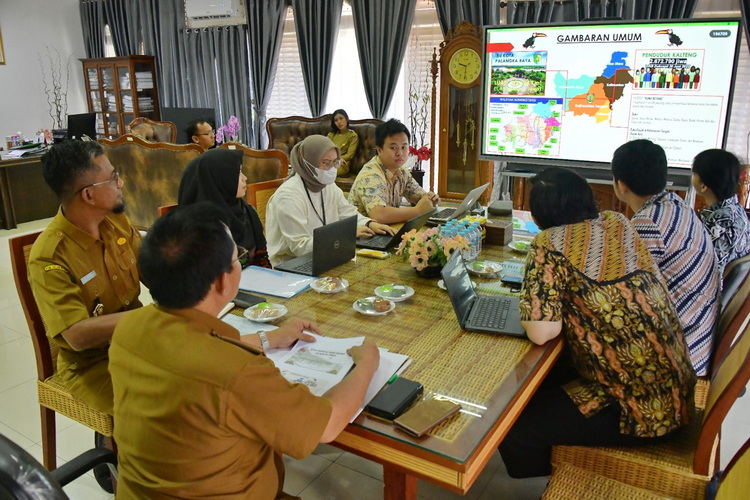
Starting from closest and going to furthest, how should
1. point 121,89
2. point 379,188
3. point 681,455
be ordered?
point 681,455 < point 379,188 < point 121,89

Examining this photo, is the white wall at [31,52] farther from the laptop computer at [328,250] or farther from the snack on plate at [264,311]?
the snack on plate at [264,311]

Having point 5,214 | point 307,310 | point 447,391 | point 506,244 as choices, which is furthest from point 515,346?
point 5,214

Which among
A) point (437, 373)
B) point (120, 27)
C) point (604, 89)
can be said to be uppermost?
point (120, 27)

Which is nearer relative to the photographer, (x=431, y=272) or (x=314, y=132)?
(x=431, y=272)

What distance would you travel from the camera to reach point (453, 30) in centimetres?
470

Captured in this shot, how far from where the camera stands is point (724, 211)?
2303mm

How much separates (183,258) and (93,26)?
8.49 meters

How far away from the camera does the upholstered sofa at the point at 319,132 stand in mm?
5773

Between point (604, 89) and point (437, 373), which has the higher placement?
point (604, 89)

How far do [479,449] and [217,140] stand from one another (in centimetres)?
556

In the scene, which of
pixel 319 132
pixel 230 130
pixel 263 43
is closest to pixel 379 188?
pixel 230 130

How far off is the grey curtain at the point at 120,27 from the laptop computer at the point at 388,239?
21.5 feet

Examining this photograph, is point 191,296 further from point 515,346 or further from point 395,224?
point 395,224

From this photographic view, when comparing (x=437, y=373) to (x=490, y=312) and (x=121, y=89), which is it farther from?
(x=121, y=89)
